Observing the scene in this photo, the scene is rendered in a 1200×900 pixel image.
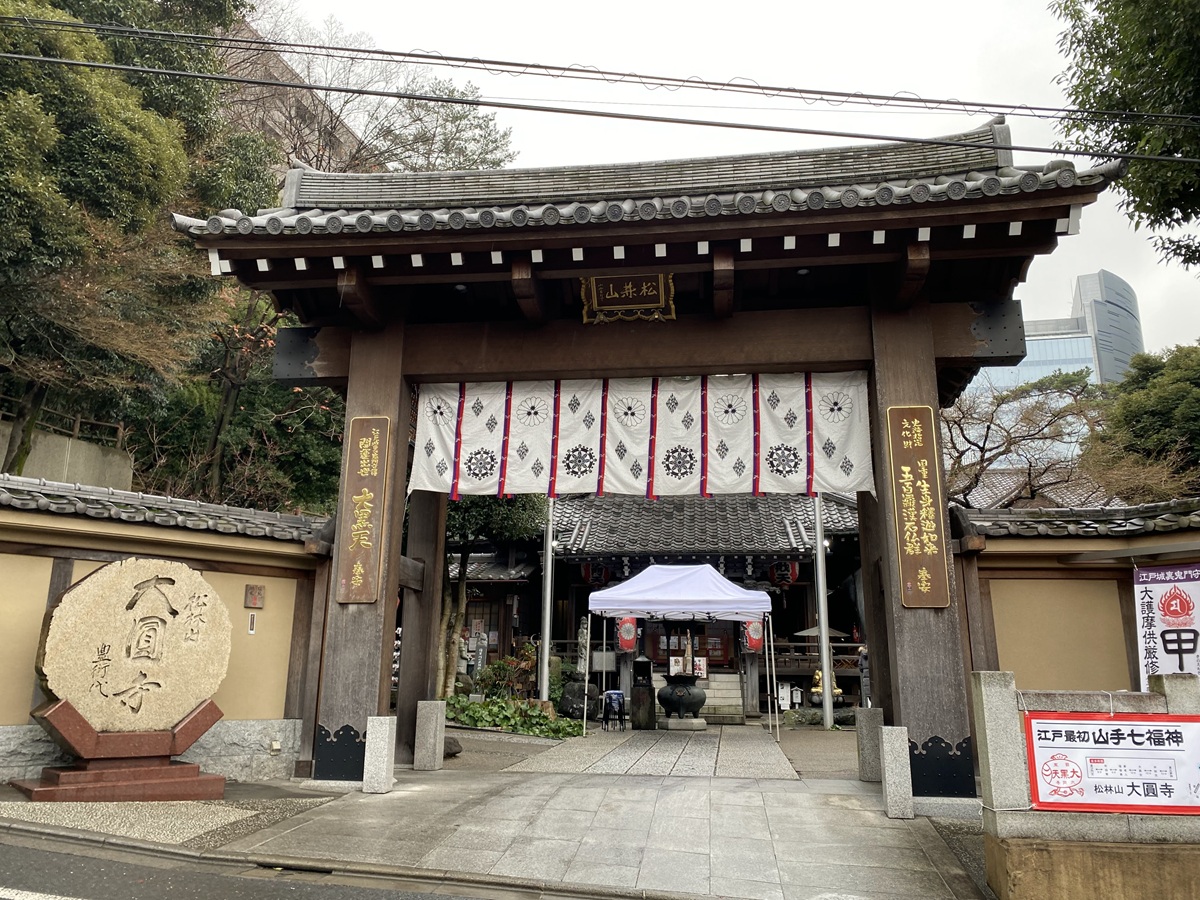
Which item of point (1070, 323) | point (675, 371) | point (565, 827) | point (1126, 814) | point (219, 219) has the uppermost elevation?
point (1070, 323)

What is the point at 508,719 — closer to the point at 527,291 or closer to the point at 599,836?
the point at 599,836

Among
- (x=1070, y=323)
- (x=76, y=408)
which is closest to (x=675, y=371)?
(x=76, y=408)

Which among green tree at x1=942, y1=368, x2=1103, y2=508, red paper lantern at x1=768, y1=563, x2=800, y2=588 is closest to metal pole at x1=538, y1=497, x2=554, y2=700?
red paper lantern at x1=768, y1=563, x2=800, y2=588

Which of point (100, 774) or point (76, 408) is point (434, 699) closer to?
point (100, 774)

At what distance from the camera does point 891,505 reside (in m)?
7.32

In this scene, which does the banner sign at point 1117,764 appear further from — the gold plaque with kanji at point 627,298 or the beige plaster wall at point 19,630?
the beige plaster wall at point 19,630

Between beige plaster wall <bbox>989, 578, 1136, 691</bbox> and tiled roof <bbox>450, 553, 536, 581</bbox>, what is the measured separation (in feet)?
51.3

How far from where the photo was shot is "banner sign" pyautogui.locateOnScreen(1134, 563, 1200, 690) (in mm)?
6781

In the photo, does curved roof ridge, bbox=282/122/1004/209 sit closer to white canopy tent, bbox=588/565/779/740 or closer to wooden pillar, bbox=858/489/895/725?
wooden pillar, bbox=858/489/895/725

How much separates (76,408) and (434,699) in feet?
39.0

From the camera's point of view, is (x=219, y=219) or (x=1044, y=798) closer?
(x=1044, y=798)

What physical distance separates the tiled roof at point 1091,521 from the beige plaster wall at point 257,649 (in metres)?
7.29

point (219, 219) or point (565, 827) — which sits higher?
point (219, 219)

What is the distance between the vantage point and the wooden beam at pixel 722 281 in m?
7.29
